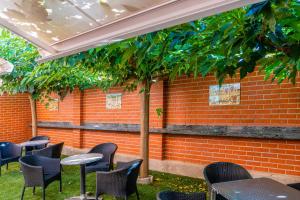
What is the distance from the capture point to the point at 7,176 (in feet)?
20.6

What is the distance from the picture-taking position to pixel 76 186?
536 cm

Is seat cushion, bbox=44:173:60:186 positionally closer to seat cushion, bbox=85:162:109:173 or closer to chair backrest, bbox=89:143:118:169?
seat cushion, bbox=85:162:109:173

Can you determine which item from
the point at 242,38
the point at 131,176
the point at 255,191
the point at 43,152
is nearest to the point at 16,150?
the point at 43,152

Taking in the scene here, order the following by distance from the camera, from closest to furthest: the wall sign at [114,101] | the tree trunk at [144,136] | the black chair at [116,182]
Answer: the black chair at [116,182]
the tree trunk at [144,136]
the wall sign at [114,101]

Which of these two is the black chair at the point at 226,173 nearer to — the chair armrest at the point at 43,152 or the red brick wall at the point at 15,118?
the chair armrest at the point at 43,152

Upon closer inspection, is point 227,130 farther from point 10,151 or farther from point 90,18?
point 10,151

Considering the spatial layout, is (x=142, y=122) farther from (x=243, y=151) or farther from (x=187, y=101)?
(x=243, y=151)

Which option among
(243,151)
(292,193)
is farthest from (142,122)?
(292,193)

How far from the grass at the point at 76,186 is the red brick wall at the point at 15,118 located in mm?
4539

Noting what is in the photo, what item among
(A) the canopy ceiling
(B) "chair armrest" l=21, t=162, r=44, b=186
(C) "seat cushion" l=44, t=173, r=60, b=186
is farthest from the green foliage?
(C) "seat cushion" l=44, t=173, r=60, b=186

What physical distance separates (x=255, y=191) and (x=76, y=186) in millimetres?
3979

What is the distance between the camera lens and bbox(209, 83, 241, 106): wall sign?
4977mm

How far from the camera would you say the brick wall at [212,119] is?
4.41 meters

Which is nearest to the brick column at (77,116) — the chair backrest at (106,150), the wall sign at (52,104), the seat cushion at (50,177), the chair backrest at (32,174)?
the wall sign at (52,104)
